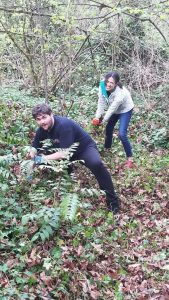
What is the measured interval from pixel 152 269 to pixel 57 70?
7.94 m

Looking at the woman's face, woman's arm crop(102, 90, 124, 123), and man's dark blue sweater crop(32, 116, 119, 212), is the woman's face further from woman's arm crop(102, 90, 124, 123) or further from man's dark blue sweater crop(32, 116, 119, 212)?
man's dark blue sweater crop(32, 116, 119, 212)

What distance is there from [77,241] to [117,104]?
332cm

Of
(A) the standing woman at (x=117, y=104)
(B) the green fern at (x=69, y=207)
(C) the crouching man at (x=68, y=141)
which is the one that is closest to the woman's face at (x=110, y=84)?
(A) the standing woman at (x=117, y=104)

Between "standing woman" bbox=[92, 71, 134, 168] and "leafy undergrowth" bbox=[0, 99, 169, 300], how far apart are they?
3.87 ft

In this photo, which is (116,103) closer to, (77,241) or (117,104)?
(117,104)

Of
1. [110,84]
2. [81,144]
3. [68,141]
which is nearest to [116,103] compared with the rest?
[110,84]

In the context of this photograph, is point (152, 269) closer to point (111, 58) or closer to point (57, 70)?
point (57, 70)

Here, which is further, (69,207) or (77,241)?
(77,241)

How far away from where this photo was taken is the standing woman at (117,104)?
7.29 m

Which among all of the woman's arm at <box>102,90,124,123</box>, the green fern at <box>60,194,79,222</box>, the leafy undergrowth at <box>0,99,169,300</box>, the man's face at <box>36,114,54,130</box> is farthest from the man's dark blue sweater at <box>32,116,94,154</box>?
the woman's arm at <box>102,90,124,123</box>

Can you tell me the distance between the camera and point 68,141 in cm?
551

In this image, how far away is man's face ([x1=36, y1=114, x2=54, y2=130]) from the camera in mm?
5402

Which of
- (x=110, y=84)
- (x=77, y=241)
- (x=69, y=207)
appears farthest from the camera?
(x=110, y=84)

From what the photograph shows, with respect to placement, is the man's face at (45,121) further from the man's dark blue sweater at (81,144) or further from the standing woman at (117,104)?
the standing woman at (117,104)
